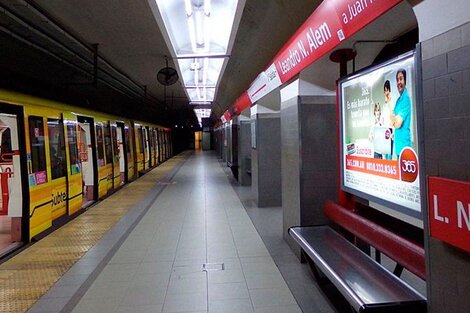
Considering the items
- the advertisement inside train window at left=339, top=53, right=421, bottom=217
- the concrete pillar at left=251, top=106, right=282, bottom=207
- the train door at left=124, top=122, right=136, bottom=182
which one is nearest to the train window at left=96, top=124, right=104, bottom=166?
the train door at left=124, top=122, right=136, bottom=182

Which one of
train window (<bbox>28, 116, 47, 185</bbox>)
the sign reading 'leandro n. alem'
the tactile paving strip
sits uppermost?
the sign reading 'leandro n. alem'

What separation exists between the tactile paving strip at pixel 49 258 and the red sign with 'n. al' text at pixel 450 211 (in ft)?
9.37

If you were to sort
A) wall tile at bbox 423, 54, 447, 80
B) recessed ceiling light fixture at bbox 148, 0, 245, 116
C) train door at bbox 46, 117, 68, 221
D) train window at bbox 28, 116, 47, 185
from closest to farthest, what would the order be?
wall tile at bbox 423, 54, 447, 80 → recessed ceiling light fixture at bbox 148, 0, 245, 116 → train window at bbox 28, 116, 47, 185 → train door at bbox 46, 117, 68, 221

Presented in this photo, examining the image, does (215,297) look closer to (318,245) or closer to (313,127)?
(318,245)

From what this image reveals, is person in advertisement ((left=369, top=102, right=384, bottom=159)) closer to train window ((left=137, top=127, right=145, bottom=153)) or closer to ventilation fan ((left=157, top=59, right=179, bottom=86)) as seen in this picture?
ventilation fan ((left=157, top=59, right=179, bottom=86))

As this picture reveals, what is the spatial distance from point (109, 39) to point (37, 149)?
2725 millimetres

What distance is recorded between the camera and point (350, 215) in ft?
9.92

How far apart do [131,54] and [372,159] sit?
6428mm

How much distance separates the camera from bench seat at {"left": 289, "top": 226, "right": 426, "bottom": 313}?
188cm

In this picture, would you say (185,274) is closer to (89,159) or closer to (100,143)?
(89,159)

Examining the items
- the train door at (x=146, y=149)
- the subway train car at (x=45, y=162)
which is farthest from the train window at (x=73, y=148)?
the train door at (x=146, y=149)

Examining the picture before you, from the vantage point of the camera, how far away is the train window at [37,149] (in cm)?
468

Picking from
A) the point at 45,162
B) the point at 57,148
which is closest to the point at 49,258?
the point at 45,162

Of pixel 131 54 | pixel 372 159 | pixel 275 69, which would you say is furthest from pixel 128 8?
pixel 372 159
